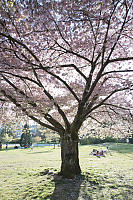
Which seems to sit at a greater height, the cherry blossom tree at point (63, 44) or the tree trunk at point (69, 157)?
the cherry blossom tree at point (63, 44)

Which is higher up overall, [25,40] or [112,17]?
[112,17]

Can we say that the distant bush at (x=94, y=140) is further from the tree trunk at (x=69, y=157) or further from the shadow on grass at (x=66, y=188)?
the shadow on grass at (x=66, y=188)

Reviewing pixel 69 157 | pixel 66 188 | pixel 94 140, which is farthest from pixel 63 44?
pixel 94 140

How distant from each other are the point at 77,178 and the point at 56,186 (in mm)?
1196

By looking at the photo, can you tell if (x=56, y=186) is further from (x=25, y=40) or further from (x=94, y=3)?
(x=94, y=3)

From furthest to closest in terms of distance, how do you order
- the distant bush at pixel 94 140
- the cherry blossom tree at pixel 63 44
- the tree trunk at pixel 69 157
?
the distant bush at pixel 94 140, the tree trunk at pixel 69 157, the cherry blossom tree at pixel 63 44

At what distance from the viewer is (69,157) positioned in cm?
644

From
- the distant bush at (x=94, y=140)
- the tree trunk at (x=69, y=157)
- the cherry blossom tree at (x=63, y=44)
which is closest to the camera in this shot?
the cherry blossom tree at (x=63, y=44)

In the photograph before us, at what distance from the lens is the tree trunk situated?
639 cm

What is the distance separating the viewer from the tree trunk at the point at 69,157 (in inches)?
251

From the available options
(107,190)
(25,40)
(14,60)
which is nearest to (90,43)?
(25,40)

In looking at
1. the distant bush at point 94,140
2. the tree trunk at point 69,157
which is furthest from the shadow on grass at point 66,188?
the distant bush at point 94,140

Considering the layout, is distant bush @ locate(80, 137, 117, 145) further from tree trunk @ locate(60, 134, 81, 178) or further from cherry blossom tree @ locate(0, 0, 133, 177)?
tree trunk @ locate(60, 134, 81, 178)

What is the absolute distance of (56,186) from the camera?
Result: 5.51m
